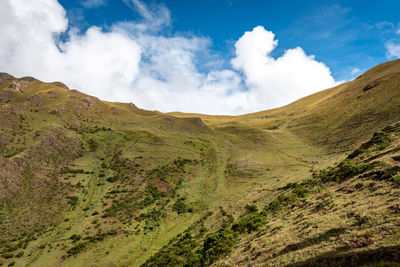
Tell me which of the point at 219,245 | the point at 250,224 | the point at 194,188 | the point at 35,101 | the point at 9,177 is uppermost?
the point at 35,101

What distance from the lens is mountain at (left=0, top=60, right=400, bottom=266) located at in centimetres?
1434

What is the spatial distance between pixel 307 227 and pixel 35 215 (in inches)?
2017

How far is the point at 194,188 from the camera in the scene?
57.8 m

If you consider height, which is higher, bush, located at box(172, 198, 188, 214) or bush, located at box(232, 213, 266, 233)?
bush, located at box(232, 213, 266, 233)

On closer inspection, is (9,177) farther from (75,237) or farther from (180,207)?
(180,207)

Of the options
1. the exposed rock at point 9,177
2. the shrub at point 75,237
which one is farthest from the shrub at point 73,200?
the exposed rock at point 9,177

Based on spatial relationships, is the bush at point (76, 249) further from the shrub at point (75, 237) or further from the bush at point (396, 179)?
the bush at point (396, 179)

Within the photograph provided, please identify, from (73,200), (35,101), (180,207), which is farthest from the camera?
(35,101)

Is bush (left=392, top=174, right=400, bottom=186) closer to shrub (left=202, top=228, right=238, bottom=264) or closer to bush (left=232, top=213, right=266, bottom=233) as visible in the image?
bush (left=232, top=213, right=266, bottom=233)

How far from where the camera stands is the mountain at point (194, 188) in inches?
565

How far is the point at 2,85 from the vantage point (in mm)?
106938

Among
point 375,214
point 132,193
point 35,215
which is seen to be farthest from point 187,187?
point 375,214

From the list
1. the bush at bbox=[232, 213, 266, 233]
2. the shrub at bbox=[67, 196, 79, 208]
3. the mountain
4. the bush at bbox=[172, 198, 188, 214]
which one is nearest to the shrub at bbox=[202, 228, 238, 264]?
the mountain

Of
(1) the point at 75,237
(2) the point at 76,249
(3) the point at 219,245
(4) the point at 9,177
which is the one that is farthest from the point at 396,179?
(4) the point at 9,177
